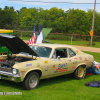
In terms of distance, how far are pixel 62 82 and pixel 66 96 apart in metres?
1.71

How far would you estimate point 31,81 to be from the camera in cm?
552

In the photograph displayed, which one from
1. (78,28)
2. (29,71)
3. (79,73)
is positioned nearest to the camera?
(29,71)

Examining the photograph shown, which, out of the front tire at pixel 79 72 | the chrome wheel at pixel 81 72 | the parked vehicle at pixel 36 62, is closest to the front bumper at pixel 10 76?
the parked vehicle at pixel 36 62

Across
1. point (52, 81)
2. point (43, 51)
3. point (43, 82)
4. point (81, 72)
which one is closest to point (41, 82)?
point (43, 82)

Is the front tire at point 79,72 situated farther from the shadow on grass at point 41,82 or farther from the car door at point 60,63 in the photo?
the car door at point 60,63

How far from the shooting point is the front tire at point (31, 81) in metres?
5.32

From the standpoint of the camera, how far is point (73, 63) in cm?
686

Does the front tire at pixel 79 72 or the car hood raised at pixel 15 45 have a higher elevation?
the car hood raised at pixel 15 45

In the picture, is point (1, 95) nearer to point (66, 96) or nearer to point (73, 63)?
point (66, 96)

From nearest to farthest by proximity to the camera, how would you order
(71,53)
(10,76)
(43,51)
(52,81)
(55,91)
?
(10,76), (55,91), (43,51), (52,81), (71,53)

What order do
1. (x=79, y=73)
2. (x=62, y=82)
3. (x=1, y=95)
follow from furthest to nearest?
(x=79, y=73), (x=62, y=82), (x=1, y=95)

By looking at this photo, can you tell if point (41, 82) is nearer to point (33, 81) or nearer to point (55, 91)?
point (33, 81)

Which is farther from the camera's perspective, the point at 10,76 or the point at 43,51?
the point at 43,51

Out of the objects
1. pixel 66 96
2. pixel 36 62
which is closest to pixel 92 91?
pixel 66 96
